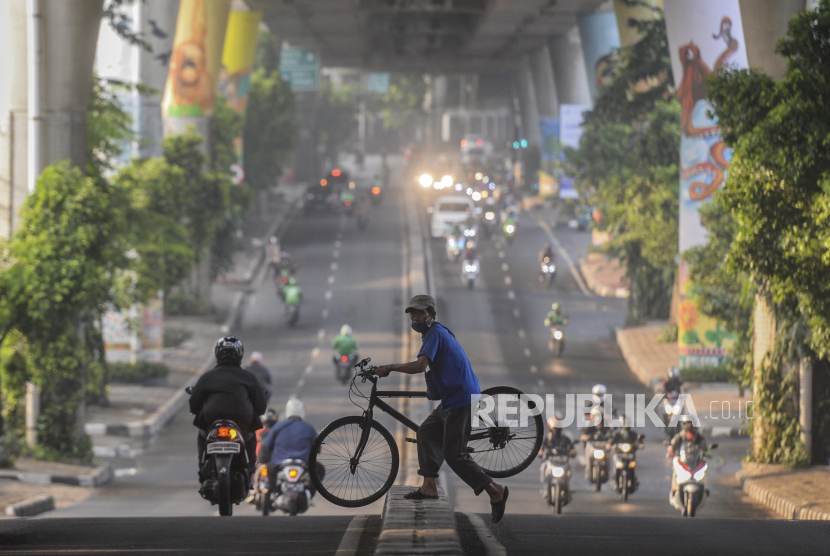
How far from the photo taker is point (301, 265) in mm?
55656

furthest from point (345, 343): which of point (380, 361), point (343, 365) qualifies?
point (380, 361)

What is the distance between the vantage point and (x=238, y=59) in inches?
2188

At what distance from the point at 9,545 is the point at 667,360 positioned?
29389mm

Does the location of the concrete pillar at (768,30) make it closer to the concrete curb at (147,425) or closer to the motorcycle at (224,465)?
the motorcycle at (224,465)

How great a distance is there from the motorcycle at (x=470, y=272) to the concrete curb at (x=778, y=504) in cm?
2595

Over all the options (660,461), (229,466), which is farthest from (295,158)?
(229,466)

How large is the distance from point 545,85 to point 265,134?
2731cm

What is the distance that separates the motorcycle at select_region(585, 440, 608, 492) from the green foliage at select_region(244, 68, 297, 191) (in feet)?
146

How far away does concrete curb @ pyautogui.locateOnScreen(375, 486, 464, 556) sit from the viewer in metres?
8.41

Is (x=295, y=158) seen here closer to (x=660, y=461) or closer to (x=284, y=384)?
(x=284, y=384)

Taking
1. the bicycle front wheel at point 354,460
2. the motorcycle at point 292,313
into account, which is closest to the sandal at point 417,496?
the bicycle front wheel at point 354,460

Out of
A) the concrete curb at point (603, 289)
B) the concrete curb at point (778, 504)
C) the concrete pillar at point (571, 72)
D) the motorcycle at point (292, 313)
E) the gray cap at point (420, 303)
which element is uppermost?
the concrete pillar at point (571, 72)

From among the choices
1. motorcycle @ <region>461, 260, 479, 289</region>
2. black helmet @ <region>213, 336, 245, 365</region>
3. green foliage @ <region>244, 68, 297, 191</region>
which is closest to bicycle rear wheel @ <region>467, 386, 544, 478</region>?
black helmet @ <region>213, 336, 245, 365</region>

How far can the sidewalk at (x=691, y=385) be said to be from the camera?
29531mm
